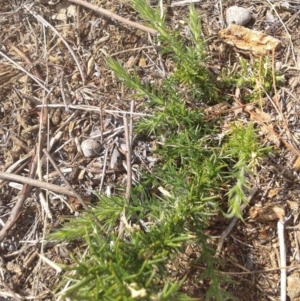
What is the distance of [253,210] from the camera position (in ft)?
7.78

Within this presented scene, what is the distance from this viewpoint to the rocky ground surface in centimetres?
238

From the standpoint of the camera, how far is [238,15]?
258cm

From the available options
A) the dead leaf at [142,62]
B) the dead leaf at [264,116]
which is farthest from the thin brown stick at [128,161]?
the dead leaf at [264,116]

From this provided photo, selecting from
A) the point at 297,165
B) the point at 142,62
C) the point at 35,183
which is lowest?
the point at 297,165

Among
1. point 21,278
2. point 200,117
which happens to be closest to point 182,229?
point 200,117

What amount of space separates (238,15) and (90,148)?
106 centimetres

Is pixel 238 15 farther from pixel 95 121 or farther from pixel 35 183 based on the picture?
pixel 35 183

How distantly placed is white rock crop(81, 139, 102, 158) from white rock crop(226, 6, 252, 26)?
3.18 feet

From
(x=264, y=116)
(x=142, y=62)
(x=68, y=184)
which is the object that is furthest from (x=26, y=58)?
(x=264, y=116)

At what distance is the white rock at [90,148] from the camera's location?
8.22 ft

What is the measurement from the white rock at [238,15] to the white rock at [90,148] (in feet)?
3.18

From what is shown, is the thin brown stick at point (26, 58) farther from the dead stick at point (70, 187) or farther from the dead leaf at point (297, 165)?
the dead leaf at point (297, 165)

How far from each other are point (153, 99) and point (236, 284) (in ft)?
3.22

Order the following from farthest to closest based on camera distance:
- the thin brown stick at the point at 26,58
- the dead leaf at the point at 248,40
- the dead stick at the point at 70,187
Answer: the thin brown stick at the point at 26,58 < the dead leaf at the point at 248,40 < the dead stick at the point at 70,187
